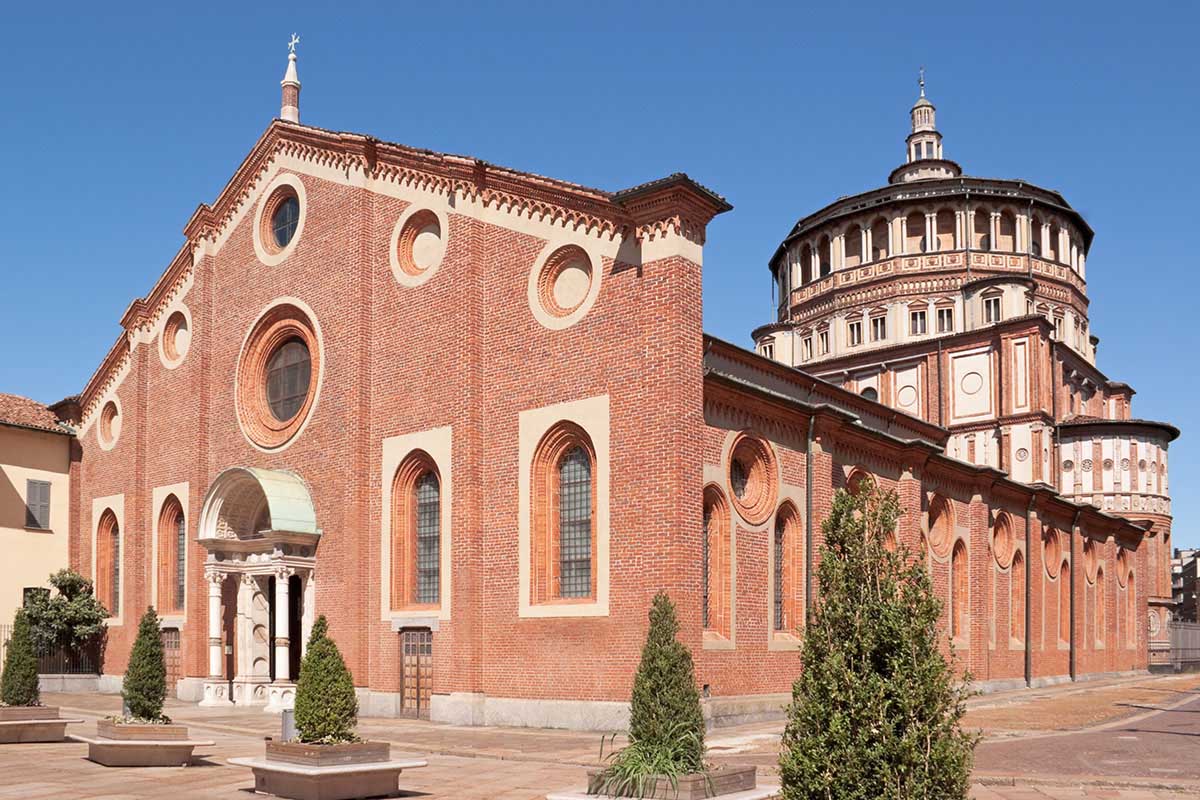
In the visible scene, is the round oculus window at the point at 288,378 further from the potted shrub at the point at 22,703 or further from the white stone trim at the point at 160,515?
the potted shrub at the point at 22,703

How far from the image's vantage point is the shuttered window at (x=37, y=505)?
116ft

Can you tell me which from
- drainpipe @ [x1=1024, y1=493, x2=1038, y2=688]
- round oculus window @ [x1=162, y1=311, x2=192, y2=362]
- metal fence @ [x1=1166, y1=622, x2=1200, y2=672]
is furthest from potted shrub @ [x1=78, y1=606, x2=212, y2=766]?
metal fence @ [x1=1166, y1=622, x2=1200, y2=672]

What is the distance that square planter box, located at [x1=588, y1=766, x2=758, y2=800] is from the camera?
11.2 meters

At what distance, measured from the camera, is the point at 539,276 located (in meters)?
23.5

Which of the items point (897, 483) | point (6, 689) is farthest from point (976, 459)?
point (6, 689)

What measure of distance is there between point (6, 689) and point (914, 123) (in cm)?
5239

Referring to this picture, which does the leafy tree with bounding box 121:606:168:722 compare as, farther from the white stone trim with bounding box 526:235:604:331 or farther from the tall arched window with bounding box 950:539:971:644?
the tall arched window with bounding box 950:539:971:644

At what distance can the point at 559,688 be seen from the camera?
21.8 meters

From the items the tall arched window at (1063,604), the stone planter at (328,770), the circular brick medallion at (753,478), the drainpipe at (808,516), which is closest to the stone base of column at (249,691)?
the circular brick medallion at (753,478)

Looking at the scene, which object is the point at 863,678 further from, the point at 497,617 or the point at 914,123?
the point at 914,123

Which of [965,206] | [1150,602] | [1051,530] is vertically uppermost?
[965,206]

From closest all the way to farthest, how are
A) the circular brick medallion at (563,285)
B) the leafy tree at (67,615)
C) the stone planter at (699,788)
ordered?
the stone planter at (699,788), the circular brick medallion at (563,285), the leafy tree at (67,615)

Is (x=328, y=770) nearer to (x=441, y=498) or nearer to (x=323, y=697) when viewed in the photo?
(x=323, y=697)

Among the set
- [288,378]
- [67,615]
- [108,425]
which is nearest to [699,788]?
[288,378]
